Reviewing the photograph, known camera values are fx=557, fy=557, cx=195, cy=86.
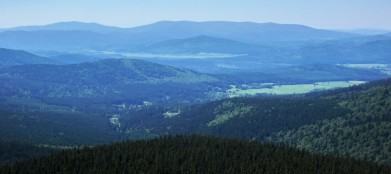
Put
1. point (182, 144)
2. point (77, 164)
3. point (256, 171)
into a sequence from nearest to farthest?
point (256, 171)
point (77, 164)
point (182, 144)

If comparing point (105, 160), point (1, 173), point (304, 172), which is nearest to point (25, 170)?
point (1, 173)

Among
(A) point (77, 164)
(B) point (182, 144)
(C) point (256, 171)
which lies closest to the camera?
(C) point (256, 171)

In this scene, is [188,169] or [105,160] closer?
[188,169]

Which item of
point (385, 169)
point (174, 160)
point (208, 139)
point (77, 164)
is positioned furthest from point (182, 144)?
point (385, 169)

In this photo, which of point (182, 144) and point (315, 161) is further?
point (182, 144)

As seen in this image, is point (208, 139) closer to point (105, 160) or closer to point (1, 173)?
point (105, 160)

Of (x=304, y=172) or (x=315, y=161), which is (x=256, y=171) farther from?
(x=315, y=161)
